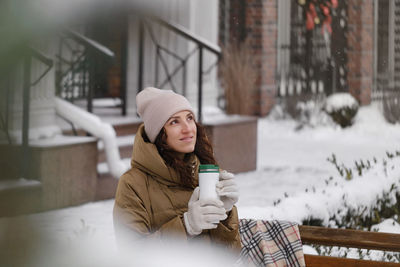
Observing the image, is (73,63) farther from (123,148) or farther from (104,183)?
(123,148)

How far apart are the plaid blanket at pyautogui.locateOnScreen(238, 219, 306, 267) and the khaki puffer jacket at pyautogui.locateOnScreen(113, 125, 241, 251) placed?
14.1 inches

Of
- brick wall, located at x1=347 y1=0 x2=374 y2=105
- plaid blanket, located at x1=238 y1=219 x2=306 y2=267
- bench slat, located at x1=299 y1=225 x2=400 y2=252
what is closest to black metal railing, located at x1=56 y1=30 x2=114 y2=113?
plaid blanket, located at x1=238 y1=219 x2=306 y2=267

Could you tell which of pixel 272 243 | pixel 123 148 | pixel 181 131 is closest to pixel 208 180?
pixel 181 131

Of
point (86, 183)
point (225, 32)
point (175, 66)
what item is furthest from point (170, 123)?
point (225, 32)

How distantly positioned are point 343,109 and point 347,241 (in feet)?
14.2

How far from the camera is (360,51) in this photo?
19.3 feet

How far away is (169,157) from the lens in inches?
39.5

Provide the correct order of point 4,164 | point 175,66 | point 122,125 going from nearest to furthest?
1. point 4,164
2. point 122,125
3. point 175,66

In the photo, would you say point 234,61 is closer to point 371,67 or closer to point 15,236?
point 371,67

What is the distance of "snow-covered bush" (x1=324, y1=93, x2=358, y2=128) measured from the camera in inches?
220

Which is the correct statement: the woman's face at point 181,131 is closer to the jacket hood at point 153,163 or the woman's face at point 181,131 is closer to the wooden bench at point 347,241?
the jacket hood at point 153,163

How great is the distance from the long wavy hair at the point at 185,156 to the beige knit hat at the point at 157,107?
0.02 m

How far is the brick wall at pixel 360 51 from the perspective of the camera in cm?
583

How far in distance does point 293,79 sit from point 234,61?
0.96 metres
